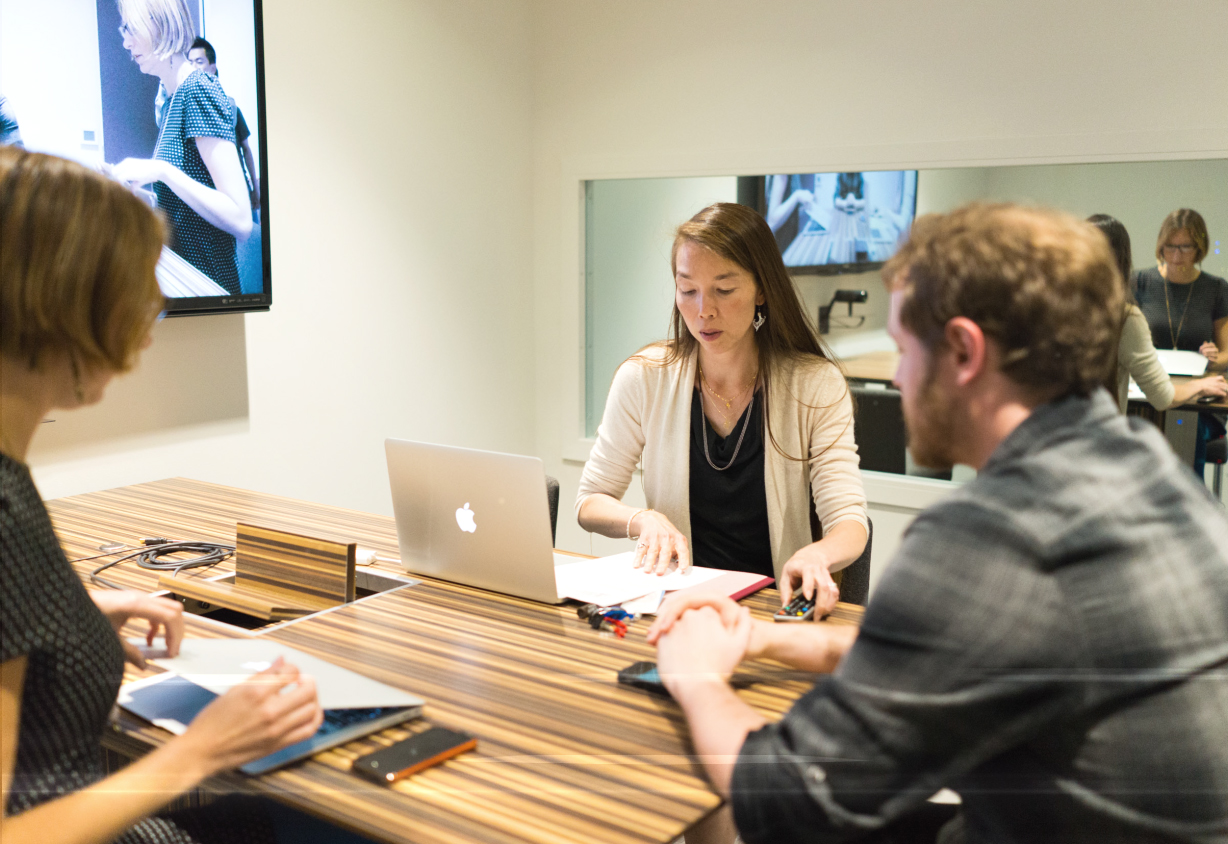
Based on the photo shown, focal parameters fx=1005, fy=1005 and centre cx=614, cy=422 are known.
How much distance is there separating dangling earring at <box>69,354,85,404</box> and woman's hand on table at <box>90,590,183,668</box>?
0.38 meters

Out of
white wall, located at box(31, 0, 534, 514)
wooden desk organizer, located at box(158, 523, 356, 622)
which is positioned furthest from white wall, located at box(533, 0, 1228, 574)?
wooden desk organizer, located at box(158, 523, 356, 622)

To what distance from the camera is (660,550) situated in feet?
4.92

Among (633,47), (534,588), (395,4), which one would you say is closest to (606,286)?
(633,47)

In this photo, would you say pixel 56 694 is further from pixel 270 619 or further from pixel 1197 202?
pixel 1197 202

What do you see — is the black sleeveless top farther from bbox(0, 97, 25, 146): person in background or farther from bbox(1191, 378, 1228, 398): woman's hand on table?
bbox(0, 97, 25, 146): person in background

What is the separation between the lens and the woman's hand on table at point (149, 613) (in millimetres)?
1064

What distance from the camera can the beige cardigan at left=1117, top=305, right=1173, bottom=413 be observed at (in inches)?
29.7

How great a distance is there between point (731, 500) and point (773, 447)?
13cm

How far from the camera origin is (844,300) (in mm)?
2311

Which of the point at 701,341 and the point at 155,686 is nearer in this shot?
the point at 155,686

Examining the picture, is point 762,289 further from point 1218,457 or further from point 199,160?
point 199,160

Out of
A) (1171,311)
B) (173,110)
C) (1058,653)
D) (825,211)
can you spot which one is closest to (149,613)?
(1058,653)

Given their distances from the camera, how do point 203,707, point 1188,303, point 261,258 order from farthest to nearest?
1. point 261,258
2. point 1188,303
3. point 203,707

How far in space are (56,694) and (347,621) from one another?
1.78 ft
